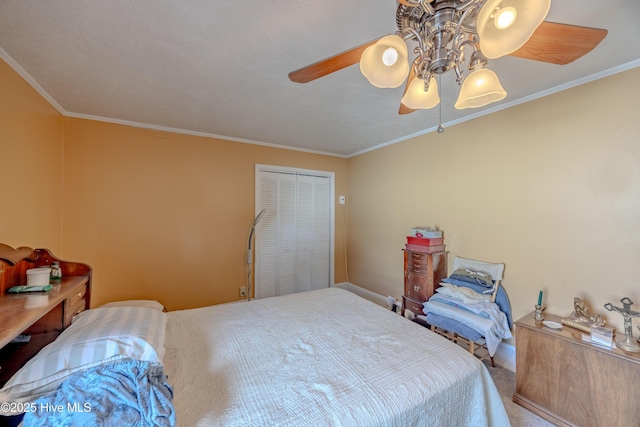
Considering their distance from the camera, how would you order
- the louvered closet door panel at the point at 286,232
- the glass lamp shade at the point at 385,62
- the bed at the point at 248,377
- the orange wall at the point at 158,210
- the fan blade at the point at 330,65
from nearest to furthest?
the bed at the point at 248,377 → the glass lamp shade at the point at 385,62 → the fan blade at the point at 330,65 → the orange wall at the point at 158,210 → the louvered closet door panel at the point at 286,232

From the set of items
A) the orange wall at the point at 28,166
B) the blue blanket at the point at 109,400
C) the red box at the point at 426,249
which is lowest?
the blue blanket at the point at 109,400

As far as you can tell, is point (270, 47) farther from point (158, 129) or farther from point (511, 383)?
point (511, 383)

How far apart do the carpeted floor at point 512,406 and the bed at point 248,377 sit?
2.31 feet

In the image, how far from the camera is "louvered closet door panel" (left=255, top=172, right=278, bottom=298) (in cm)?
352

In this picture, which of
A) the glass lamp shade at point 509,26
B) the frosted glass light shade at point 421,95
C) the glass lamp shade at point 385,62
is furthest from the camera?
the frosted glass light shade at point 421,95

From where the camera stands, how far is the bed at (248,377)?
845mm

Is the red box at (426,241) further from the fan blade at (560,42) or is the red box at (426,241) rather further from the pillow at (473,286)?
the fan blade at (560,42)

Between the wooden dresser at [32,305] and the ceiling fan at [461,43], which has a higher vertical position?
the ceiling fan at [461,43]

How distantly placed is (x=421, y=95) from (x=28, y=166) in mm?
2827

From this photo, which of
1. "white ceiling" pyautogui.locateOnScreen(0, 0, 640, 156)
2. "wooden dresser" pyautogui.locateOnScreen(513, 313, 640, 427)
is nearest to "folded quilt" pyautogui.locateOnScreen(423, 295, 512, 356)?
"wooden dresser" pyautogui.locateOnScreen(513, 313, 640, 427)

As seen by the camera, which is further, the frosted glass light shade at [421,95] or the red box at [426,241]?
the red box at [426,241]

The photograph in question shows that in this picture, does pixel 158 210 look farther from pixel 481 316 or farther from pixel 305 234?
pixel 481 316

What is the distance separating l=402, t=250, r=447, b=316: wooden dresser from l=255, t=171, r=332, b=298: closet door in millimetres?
1586

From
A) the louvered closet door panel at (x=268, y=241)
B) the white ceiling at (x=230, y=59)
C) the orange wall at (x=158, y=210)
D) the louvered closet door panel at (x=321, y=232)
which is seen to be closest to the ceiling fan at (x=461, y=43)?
the white ceiling at (x=230, y=59)
